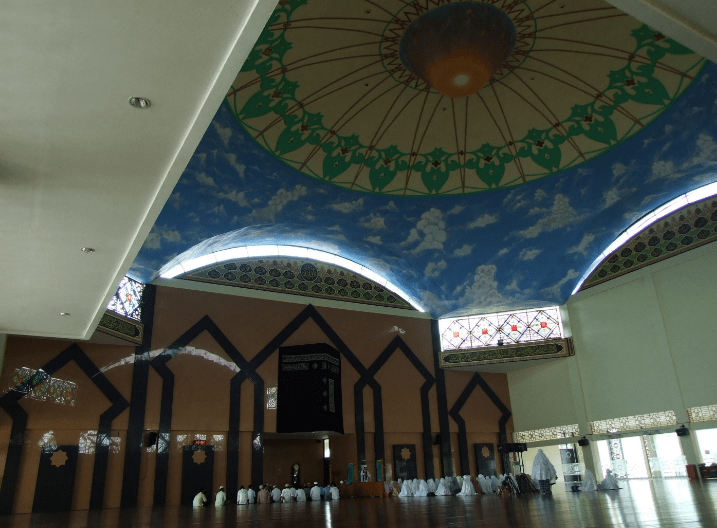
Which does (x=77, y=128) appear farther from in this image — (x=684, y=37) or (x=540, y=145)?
(x=540, y=145)

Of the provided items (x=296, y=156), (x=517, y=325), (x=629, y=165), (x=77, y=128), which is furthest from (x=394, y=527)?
(x=517, y=325)

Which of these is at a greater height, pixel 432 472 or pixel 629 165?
pixel 629 165

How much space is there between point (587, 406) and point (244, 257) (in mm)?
11385

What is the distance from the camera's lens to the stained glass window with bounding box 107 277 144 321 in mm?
13305

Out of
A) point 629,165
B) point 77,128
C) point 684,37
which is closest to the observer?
point 684,37

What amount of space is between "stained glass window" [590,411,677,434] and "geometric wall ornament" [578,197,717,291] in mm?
4059

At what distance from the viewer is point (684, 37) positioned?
4.01 m

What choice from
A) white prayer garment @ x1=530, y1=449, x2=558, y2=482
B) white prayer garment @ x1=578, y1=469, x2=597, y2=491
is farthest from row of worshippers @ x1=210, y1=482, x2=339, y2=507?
white prayer garment @ x1=578, y1=469, x2=597, y2=491

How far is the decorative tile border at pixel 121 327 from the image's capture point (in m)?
12.6

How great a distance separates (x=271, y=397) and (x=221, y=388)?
1.40 meters

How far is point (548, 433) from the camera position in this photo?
17812 millimetres

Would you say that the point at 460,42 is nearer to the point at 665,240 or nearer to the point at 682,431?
the point at 665,240

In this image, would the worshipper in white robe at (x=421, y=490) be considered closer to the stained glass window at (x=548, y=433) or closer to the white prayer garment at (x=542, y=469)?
the white prayer garment at (x=542, y=469)

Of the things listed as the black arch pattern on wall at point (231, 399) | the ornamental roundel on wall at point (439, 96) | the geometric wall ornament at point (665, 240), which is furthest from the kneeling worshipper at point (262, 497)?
the geometric wall ornament at point (665, 240)
